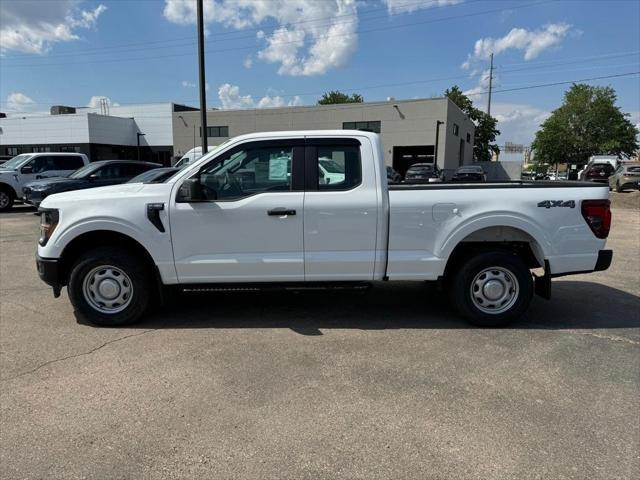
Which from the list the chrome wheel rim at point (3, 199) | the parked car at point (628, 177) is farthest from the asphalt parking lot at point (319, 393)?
the parked car at point (628, 177)

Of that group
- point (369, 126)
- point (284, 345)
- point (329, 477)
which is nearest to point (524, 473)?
point (329, 477)

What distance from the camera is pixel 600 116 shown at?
7200cm

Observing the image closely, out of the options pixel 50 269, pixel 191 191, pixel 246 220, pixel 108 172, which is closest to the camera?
pixel 191 191

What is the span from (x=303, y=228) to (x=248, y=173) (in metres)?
0.78

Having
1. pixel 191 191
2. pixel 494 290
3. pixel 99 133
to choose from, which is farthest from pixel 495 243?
pixel 99 133

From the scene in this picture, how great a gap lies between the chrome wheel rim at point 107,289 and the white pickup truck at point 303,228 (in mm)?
14

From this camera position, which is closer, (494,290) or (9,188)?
(494,290)

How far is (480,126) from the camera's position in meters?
80.7

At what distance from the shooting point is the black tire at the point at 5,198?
1623 cm

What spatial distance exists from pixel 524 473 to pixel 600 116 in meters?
82.9

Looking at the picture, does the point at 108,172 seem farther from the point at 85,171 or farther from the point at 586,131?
the point at 586,131

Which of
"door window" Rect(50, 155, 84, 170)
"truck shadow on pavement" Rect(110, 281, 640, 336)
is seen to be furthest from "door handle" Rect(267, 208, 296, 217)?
"door window" Rect(50, 155, 84, 170)

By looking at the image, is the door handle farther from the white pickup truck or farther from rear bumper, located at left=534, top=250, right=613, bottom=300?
rear bumper, located at left=534, top=250, right=613, bottom=300

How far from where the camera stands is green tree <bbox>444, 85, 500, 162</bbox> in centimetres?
7669
